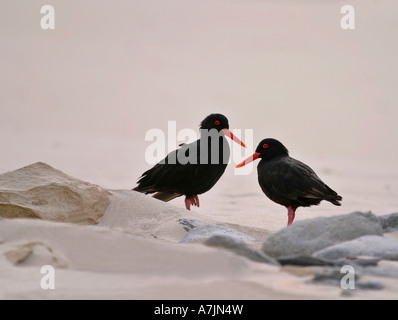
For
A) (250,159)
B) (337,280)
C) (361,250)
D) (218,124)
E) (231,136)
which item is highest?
(218,124)

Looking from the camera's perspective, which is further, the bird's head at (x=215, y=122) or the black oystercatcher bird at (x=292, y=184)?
the bird's head at (x=215, y=122)

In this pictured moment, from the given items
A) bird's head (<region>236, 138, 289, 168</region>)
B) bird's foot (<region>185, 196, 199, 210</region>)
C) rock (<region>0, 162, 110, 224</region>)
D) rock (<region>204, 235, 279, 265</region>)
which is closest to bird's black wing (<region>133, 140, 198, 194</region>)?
bird's foot (<region>185, 196, 199, 210</region>)

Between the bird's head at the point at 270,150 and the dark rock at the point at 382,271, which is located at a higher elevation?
the bird's head at the point at 270,150

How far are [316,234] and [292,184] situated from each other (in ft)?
6.39

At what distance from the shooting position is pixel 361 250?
508 centimetres

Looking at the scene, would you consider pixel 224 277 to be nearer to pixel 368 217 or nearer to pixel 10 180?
pixel 368 217

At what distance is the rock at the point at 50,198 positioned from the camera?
21.2ft

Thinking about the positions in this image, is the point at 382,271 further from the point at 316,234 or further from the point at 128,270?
the point at 128,270

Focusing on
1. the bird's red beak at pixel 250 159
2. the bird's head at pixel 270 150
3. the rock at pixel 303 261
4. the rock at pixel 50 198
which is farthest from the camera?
the bird's red beak at pixel 250 159

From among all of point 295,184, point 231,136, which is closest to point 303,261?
point 295,184

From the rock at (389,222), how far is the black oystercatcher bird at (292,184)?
31.2 inches

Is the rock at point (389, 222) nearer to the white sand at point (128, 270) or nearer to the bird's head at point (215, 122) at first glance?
the white sand at point (128, 270)

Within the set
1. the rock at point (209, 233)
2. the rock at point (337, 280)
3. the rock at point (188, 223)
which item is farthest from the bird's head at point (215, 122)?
the rock at point (337, 280)

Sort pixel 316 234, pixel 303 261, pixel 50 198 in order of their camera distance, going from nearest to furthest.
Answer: pixel 303 261, pixel 316 234, pixel 50 198
